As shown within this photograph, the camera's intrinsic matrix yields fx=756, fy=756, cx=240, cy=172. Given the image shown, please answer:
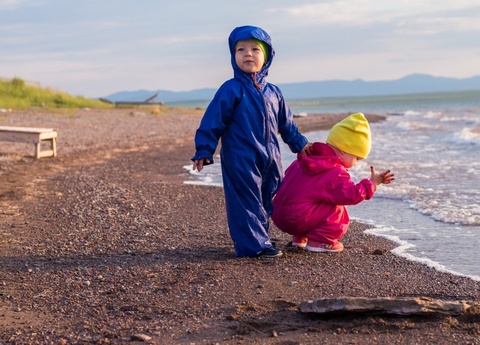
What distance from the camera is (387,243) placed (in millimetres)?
6500

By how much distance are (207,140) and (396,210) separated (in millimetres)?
3334

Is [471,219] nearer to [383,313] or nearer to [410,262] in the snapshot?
[410,262]

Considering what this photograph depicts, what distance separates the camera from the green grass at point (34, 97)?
3199cm

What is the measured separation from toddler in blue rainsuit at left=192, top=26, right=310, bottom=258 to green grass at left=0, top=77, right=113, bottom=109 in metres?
26.1

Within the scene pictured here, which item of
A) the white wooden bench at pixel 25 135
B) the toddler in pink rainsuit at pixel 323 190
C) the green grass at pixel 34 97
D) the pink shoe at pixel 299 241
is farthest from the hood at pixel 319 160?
the green grass at pixel 34 97

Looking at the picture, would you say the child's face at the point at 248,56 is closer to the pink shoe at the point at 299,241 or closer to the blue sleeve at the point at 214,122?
the blue sleeve at the point at 214,122

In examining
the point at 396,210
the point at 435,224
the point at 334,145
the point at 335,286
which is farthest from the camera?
the point at 396,210

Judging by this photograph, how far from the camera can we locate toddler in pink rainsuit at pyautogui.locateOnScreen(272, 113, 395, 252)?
602 centimetres

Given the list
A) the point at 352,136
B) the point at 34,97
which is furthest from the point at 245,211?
the point at 34,97

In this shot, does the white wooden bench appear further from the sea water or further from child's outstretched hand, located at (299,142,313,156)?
child's outstretched hand, located at (299,142,313,156)

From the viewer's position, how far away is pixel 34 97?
34.3 metres

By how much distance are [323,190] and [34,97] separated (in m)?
30.2

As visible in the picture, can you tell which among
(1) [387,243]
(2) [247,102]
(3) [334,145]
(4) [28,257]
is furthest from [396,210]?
(4) [28,257]

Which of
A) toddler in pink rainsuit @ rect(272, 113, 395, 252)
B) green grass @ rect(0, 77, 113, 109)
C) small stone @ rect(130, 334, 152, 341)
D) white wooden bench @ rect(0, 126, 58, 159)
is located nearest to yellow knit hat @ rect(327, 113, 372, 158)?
toddler in pink rainsuit @ rect(272, 113, 395, 252)
